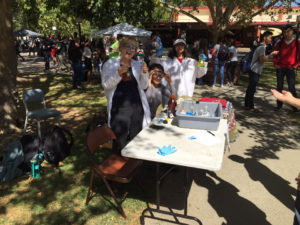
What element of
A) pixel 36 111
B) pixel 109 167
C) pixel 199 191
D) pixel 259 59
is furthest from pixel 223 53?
pixel 109 167

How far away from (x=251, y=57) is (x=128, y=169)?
4752 mm

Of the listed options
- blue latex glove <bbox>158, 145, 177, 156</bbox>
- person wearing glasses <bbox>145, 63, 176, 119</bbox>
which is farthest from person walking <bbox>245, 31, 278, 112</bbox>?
blue latex glove <bbox>158, 145, 177, 156</bbox>

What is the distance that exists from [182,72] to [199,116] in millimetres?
1503

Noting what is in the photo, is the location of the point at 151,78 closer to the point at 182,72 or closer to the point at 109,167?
the point at 182,72

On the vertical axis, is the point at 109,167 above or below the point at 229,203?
above

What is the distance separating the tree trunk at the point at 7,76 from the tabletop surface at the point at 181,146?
3532 millimetres

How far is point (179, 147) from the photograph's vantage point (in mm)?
2570

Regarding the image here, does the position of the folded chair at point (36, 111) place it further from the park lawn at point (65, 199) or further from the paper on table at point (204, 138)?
the paper on table at point (204, 138)

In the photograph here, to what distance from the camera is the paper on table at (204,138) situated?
2652mm

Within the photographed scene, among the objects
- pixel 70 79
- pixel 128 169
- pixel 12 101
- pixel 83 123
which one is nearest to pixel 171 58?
pixel 128 169

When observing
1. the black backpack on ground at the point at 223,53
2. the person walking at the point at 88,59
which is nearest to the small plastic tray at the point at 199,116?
the black backpack on ground at the point at 223,53

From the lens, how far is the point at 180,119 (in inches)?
120

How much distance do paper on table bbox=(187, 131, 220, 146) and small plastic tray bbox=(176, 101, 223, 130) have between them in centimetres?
11

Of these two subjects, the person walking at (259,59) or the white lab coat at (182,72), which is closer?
the white lab coat at (182,72)
